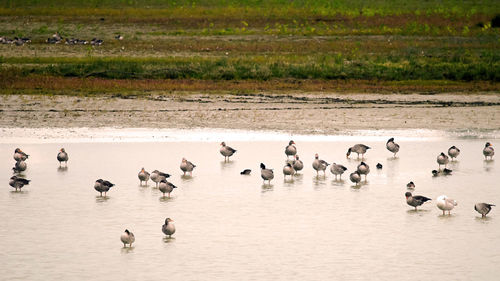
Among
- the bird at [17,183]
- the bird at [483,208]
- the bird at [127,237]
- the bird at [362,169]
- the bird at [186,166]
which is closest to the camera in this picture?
the bird at [127,237]

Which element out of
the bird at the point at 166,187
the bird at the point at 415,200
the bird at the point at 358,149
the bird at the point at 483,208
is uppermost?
the bird at the point at 358,149

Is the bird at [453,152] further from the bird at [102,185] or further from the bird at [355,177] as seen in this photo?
the bird at [102,185]

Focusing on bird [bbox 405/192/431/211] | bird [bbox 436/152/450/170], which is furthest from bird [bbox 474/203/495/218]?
bird [bbox 436/152/450/170]

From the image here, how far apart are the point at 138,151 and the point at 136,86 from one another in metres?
12.5

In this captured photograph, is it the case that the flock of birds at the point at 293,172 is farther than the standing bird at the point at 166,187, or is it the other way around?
the standing bird at the point at 166,187

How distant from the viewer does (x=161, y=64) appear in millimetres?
40188

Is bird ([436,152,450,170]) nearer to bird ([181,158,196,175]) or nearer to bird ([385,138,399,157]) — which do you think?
bird ([385,138,399,157])

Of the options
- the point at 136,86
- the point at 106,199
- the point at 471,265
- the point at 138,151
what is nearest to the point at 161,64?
the point at 136,86

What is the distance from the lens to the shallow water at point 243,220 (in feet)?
41.3

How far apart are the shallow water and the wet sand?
4.00 m

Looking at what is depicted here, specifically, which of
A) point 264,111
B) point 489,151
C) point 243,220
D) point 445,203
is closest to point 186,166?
point 243,220

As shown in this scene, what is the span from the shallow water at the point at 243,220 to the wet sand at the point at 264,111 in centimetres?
400

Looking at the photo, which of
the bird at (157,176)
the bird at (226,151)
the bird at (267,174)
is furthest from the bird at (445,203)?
the bird at (226,151)

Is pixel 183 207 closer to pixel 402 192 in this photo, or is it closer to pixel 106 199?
pixel 106 199
